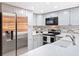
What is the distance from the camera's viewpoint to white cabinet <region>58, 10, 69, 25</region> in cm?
294

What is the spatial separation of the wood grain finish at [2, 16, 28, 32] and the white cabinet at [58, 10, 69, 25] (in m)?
1.09

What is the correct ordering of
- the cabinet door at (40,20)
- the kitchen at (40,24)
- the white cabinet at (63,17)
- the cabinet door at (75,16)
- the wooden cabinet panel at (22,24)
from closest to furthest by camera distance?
the kitchen at (40,24), the wooden cabinet panel at (22,24), the cabinet door at (75,16), the white cabinet at (63,17), the cabinet door at (40,20)

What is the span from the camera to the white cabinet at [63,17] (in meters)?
2.94

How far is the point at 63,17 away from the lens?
305 centimetres

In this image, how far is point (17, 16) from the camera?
2.54 m

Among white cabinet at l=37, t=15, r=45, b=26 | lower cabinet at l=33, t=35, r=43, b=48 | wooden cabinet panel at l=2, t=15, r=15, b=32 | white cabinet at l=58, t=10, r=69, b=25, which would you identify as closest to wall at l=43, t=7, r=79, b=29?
white cabinet at l=58, t=10, r=69, b=25

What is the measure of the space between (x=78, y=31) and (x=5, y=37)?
1.89 m

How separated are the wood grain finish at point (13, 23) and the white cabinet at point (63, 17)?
1093 mm

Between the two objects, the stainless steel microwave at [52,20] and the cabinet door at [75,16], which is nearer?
the cabinet door at [75,16]

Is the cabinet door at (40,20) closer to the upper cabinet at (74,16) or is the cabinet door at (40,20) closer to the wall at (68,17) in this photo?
the wall at (68,17)

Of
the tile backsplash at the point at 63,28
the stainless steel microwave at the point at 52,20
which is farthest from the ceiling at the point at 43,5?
the tile backsplash at the point at 63,28

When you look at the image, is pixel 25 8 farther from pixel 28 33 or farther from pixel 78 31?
pixel 78 31

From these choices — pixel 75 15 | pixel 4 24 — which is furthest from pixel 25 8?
pixel 75 15

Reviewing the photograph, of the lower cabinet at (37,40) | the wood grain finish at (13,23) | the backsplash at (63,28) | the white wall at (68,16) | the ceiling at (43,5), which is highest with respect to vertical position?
the ceiling at (43,5)
